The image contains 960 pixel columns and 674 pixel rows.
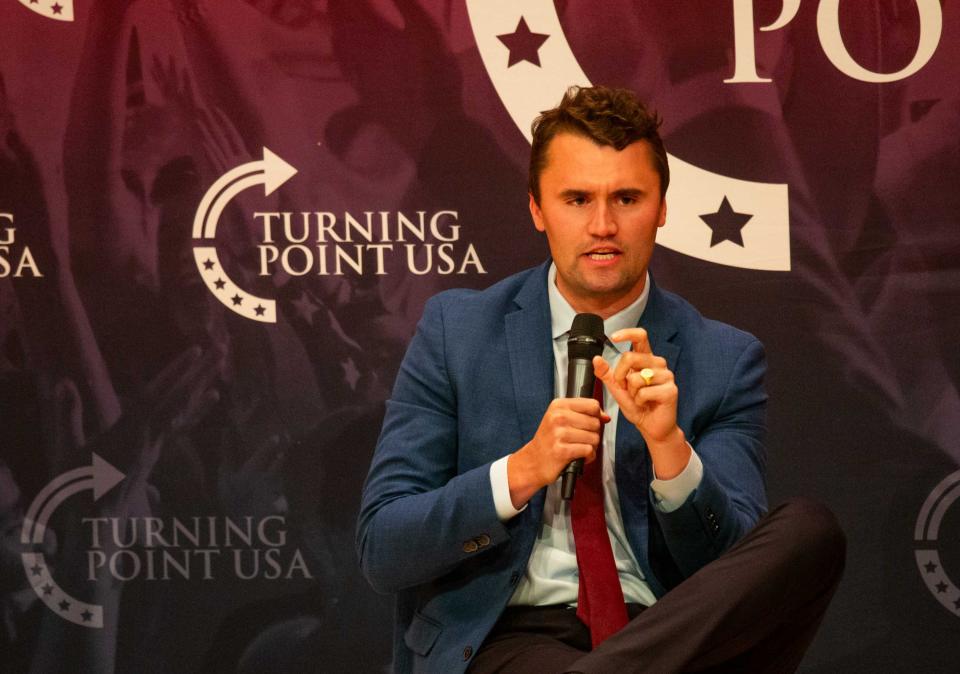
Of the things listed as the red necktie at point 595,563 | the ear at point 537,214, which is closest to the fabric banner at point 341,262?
the ear at point 537,214

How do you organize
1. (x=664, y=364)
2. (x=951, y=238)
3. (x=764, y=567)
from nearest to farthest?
(x=764, y=567)
(x=664, y=364)
(x=951, y=238)

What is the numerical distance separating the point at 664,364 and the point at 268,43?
5.64ft

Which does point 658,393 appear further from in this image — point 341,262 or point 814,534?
point 341,262

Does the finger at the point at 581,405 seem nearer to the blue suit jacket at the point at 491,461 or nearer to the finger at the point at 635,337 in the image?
the finger at the point at 635,337

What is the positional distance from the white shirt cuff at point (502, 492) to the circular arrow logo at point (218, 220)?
1.33 metres

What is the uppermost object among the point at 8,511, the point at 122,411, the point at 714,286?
the point at 714,286

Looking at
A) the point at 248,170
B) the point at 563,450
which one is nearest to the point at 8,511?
the point at 248,170

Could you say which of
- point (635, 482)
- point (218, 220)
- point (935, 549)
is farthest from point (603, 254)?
point (935, 549)

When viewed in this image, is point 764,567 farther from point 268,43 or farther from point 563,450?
point 268,43

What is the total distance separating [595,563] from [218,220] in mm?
1601

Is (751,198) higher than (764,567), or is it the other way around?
(751,198)

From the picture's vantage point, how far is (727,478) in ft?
7.45

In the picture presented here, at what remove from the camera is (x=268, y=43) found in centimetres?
326

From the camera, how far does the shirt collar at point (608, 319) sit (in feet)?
7.86
